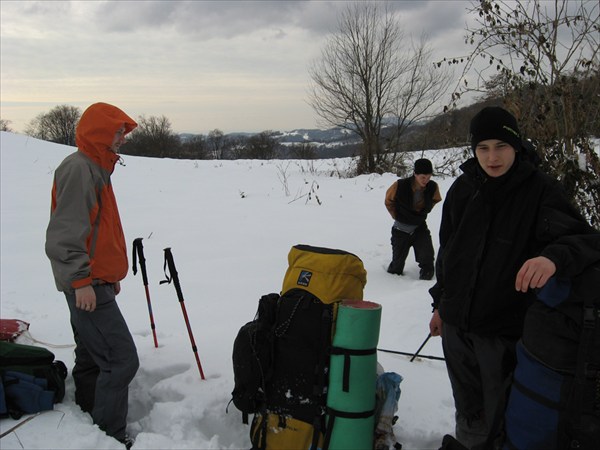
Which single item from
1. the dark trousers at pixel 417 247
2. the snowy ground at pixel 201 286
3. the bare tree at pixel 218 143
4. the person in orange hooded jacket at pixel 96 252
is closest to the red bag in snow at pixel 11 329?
the snowy ground at pixel 201 286

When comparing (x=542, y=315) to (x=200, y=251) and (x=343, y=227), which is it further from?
(x=343, y=227)

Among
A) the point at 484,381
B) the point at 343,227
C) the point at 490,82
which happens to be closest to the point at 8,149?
the point at 343,227

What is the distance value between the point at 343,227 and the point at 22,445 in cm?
664

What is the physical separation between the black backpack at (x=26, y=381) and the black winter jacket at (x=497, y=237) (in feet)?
8.46

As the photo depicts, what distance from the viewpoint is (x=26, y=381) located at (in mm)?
2904

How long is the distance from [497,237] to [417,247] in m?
4.29

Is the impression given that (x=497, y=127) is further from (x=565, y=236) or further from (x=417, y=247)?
(x=417, y=247)

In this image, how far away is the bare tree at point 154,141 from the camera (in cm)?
4938

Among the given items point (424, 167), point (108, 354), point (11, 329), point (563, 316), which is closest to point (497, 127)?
point (563, 316)

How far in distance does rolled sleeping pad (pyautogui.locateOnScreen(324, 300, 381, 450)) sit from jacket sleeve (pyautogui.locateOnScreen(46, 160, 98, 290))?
1483 millimetres

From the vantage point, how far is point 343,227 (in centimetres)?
867

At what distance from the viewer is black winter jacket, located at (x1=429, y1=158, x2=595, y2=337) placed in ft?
6.99

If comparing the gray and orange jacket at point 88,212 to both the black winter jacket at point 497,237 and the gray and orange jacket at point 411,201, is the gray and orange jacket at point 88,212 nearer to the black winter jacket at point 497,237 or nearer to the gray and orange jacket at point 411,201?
the black winter jacket at point 497,237

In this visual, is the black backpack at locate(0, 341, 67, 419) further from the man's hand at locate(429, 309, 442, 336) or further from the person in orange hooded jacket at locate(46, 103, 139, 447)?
the man's hand at locate(429, 309, 442, 336)
